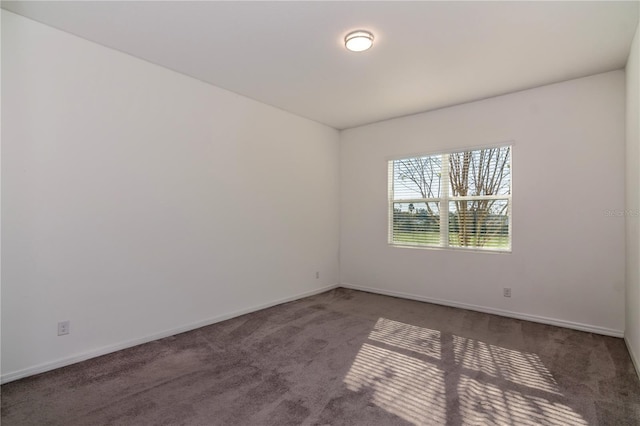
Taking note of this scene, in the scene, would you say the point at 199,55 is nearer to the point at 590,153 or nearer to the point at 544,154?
the point at 544,154

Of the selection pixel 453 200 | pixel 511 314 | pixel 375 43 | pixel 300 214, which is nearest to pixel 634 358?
pixel 511 314

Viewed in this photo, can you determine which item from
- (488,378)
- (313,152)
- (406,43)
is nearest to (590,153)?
(406,43)

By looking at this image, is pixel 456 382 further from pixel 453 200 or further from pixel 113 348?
pixel 113 348

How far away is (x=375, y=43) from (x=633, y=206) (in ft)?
8.51

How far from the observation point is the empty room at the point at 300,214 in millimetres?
2252

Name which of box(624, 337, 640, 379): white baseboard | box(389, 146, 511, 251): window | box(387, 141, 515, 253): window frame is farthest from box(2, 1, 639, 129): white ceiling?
box(624, 337, 640, 379): white baseboard

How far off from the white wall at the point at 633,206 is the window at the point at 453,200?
1100 millimetres

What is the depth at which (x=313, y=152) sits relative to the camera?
4996mm

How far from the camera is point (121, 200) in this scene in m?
2.91

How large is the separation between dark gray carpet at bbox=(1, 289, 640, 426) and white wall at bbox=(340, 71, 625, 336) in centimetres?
38

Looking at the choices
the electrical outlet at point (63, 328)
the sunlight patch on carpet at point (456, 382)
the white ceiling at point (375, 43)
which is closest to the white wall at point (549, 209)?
the white ceiling at point (375, 43)

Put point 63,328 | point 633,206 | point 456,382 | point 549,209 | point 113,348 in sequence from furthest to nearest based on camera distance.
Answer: point 549,209
point 113,348
point 633,206
point 63,328
point 456,382

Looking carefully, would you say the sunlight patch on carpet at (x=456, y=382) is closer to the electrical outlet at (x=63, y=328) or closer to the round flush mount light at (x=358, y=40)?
the electrical outlet at (x=63, y=328)

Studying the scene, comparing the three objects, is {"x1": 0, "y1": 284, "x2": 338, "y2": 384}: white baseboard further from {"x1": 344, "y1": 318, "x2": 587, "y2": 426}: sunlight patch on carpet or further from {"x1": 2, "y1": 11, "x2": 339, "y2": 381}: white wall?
{"x1": 344, "y1": 318, "x2": 587, "y2": 426}: sunlight patch on carpet
